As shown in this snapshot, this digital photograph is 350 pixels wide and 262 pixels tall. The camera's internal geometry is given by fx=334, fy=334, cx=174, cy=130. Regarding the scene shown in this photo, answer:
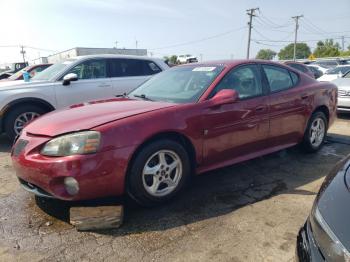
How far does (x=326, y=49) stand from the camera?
77375mm

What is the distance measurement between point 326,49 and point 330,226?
8543cm

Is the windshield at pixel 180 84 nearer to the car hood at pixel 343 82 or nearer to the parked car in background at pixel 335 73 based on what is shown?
the car hood at pixel 343 82

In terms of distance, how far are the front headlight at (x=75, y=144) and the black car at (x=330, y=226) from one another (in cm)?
180

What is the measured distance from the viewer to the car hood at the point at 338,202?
1530 mm

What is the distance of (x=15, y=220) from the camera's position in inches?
126

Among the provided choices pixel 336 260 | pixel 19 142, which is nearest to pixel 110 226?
pixel 19 142

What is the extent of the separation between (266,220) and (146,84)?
240cm

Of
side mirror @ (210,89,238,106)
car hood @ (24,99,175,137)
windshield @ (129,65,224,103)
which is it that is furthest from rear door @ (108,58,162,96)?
side mirror @ (210,89,238,106)

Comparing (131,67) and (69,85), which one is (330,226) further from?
(131,67)

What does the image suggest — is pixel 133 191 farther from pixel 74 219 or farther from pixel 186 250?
pixel 186 250

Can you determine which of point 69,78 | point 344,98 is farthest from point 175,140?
point 344,98

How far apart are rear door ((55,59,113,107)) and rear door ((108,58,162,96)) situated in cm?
15

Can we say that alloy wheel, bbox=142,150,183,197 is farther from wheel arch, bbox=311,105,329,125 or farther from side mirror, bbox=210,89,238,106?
wheel arch, bbox=311,105,329,125

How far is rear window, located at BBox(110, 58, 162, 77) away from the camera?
7.09 meters
